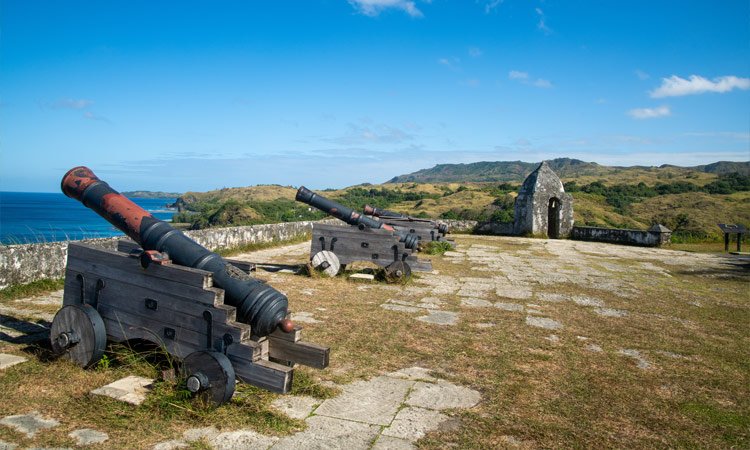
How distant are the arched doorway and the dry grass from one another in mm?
12746

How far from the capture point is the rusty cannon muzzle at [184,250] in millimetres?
3770

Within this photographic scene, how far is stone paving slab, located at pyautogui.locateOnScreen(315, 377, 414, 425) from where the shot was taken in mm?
3508

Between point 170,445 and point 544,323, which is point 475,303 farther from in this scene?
point 170,445

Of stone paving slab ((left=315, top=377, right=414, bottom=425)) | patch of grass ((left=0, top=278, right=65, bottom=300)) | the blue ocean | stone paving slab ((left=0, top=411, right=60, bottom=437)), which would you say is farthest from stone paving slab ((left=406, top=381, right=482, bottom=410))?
patch of grass ((left=0, top=278, right=65, bottom=300))

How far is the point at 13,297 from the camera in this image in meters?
6.49

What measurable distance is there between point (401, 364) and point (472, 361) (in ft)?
2.32

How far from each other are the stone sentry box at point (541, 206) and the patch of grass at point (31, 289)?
17095 mm

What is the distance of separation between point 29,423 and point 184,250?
1.56m

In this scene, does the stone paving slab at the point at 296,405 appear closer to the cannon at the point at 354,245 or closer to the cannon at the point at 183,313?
the cannon at the point at 183,313

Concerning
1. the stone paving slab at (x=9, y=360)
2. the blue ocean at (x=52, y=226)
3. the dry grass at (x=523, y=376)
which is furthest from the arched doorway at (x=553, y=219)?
the stone paving slab at (x=9, y=360)

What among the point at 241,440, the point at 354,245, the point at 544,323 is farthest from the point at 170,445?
the point at 354,245

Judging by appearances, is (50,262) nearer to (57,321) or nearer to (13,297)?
(13,297)

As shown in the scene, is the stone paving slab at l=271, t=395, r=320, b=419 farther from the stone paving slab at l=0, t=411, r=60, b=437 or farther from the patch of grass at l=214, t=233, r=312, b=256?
the patch of grass at l=214, t=233, r=312, b=256

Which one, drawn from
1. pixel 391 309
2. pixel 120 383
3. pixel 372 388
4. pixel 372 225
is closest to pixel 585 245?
pixel 372 225
